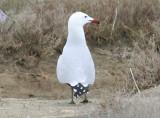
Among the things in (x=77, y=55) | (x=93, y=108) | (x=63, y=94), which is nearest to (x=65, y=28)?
(x=63, y=94)

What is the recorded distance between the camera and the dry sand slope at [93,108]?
700 centimetres

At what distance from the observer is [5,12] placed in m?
14.4

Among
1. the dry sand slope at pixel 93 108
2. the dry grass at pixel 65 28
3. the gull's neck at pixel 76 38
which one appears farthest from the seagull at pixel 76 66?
the dry grass at pixel 65 28

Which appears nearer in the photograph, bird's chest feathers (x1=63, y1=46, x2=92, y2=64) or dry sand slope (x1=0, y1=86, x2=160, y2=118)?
dry sand slope (x1=0, y1=86, x2=160, y2=118)

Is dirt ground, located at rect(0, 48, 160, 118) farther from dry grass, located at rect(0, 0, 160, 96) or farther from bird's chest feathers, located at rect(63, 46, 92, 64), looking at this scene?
bird's chest feathers, located at rect(63, 46, 92, 64)

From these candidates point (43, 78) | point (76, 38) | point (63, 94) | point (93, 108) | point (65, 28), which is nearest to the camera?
point (93, 108)

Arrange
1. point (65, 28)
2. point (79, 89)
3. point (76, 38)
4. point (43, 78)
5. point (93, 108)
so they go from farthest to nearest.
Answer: point (65, 28) < point (43, 78) < point (76, 38) < point (79, 89) < point (93, 108)

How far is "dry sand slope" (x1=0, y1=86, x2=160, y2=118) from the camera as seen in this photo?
700 cm

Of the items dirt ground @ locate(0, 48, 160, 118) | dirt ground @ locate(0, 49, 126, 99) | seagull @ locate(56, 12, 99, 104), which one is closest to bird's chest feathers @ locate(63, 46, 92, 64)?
seagull @ locate(56, 12, 99, 104)

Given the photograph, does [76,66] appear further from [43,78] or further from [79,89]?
[43,78]

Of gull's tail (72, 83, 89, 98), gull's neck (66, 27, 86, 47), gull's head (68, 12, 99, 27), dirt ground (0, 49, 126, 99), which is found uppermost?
gull's head (68, 12, 99, 27)

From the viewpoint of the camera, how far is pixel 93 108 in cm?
812

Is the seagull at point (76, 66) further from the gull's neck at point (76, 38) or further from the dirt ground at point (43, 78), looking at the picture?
the dirt ground at point (43, 78)

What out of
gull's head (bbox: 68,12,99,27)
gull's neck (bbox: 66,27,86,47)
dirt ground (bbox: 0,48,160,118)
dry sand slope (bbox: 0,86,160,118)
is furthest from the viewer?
gull's head (bbox: 68,12,99,27)
